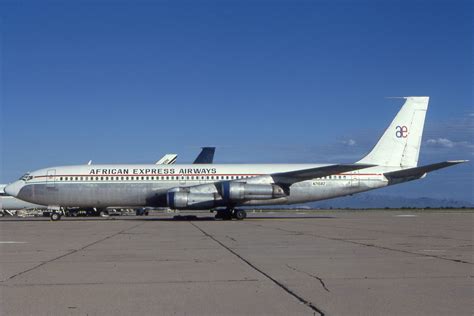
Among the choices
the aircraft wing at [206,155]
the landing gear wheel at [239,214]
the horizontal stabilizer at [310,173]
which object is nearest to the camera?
the horizontal stabilizer at [310,173]

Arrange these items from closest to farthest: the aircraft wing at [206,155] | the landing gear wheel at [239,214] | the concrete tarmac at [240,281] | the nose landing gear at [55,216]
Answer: the concrete tarmac at [240,281] → the landing gear wheel at [239,214] → the nose landing gear at [55,216] → the aircraft wing at [206,155]

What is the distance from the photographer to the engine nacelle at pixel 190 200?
32.8m

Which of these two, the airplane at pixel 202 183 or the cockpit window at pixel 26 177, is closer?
the airplane at pixel 202 183

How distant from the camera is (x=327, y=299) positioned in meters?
6.35

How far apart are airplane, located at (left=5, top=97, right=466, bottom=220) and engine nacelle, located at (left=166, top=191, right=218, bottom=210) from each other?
63 millimetres

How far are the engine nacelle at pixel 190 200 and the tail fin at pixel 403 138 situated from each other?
34.3 ft

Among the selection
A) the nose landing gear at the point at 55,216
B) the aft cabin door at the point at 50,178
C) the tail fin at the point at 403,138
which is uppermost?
the tail fin at the point at 403,138

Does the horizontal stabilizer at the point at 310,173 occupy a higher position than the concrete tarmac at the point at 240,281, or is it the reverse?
the horizontal stabilizer at the point at 310,173

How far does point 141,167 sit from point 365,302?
98.6ft

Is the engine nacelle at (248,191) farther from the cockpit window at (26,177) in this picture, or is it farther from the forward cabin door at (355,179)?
the cockpit window at (26,177)

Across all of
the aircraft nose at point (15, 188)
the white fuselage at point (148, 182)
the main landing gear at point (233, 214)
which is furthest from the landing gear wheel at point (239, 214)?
the aircraft nose at point (15, 188)

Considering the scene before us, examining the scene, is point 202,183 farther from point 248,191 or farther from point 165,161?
point 165,161

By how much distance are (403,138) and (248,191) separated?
11.0m

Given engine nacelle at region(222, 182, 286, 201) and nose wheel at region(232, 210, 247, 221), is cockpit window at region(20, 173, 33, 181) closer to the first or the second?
engine nacelle at region(222, 182, 286, 201)
